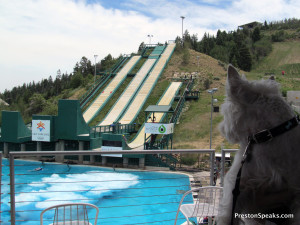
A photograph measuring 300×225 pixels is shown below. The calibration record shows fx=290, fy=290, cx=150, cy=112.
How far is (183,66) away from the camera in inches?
1237

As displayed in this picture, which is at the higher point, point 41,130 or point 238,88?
point 238,88

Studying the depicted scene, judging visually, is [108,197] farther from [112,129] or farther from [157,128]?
[112,129]

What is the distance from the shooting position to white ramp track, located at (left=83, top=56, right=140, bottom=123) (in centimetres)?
2292

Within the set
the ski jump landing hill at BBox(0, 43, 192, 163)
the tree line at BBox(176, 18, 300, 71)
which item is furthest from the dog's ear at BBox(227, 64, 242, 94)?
the tree line at BBox(176, 18, 300, 71)

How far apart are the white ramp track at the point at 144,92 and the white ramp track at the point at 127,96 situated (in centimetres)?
51

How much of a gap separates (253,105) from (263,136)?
0.09 metres

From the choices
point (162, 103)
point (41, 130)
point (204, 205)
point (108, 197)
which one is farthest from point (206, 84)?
point (204, 205)

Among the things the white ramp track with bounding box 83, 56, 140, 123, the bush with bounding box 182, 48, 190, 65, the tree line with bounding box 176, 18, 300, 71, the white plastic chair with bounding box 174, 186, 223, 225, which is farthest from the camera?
the tree line with bounding box 176, 18, 300, 71

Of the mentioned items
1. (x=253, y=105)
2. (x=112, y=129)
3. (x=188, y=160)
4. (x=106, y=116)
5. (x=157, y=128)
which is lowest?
(x=188, y=160)

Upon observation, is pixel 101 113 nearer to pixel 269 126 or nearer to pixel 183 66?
pixel 183 66

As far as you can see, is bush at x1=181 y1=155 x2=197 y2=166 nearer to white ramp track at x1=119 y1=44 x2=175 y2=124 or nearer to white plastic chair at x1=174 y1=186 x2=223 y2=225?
white ramp track at x1=119 y1=44 x2=175 y2=124

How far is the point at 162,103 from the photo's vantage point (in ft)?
74.7

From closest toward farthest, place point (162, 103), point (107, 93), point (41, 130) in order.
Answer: point (41, 130) → point (162, 103) → point (107, 93)

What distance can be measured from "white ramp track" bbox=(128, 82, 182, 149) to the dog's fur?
53.3 ft
